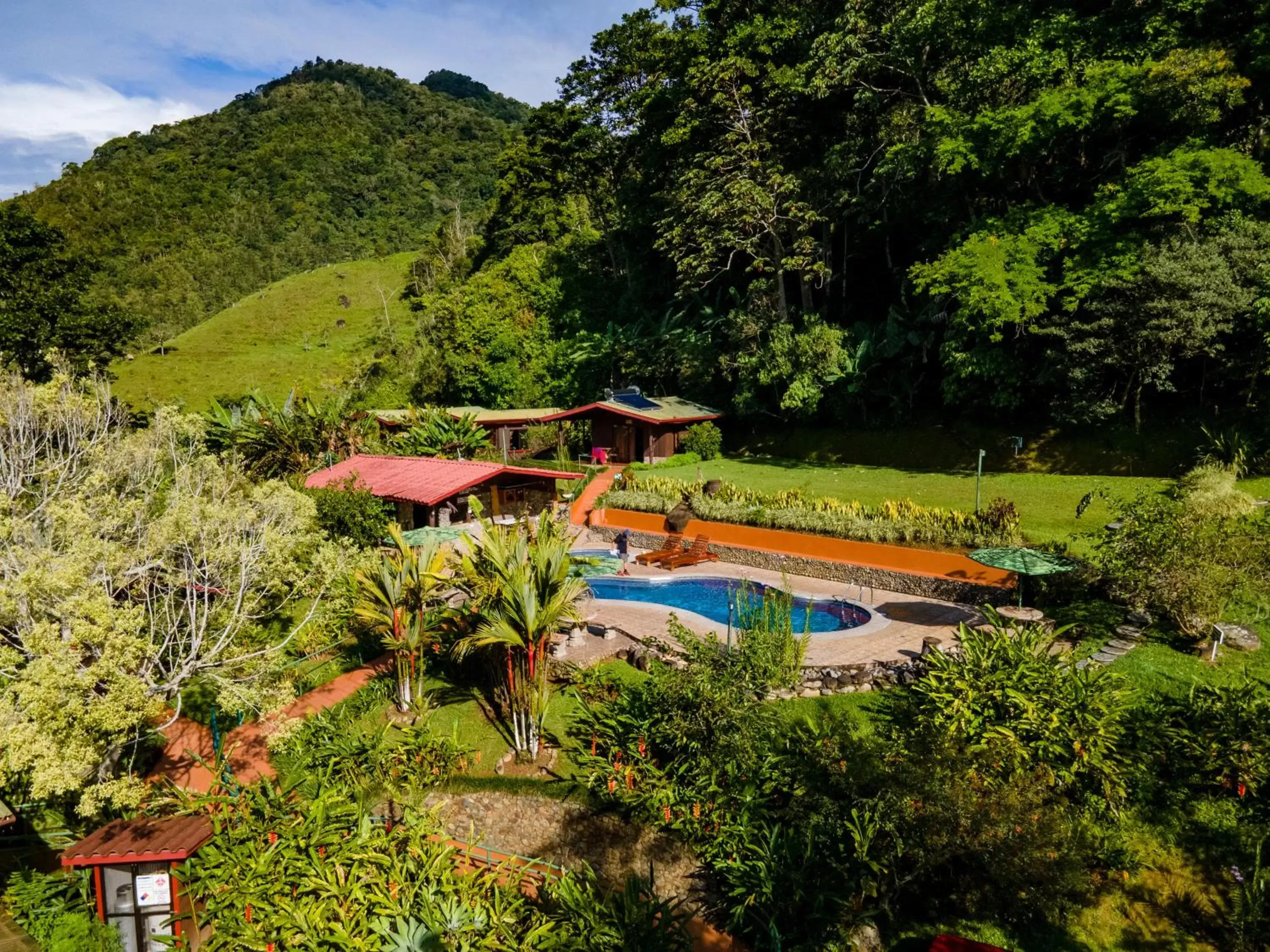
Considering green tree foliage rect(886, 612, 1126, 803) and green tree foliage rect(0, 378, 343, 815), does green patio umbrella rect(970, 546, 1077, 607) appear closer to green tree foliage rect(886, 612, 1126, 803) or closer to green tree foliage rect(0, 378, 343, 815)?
green tree foliage rect(886, 612, 1126, 803)

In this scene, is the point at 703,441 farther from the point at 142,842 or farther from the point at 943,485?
the point at 142,842

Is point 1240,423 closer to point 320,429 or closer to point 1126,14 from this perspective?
point 1126,14

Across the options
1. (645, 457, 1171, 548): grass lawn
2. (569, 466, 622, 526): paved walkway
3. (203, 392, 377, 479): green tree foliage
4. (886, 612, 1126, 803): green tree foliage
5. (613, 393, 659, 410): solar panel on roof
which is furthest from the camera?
(613, 393, 659, 410): solar panel on roof

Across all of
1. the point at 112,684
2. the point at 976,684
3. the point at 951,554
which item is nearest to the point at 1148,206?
the point at 951,554

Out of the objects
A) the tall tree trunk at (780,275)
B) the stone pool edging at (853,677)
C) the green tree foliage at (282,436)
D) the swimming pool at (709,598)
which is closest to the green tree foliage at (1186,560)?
the stone pool edging at (853,677)

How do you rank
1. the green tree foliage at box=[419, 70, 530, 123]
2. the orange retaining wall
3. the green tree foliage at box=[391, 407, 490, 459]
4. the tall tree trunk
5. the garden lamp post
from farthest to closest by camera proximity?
the green tree foliage at box=[419, 70, 530, 123]
the tall tree trunk
the green tree foliage at box=[391, 407, 490, 459]
the garden lamp post
the orange retaining wall

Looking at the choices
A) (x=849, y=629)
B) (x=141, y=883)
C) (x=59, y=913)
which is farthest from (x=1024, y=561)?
(x=59, y=913)

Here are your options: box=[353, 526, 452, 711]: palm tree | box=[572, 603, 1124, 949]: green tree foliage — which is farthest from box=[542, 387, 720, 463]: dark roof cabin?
box=[572, 603, 1124, 949]: green tree foliage
